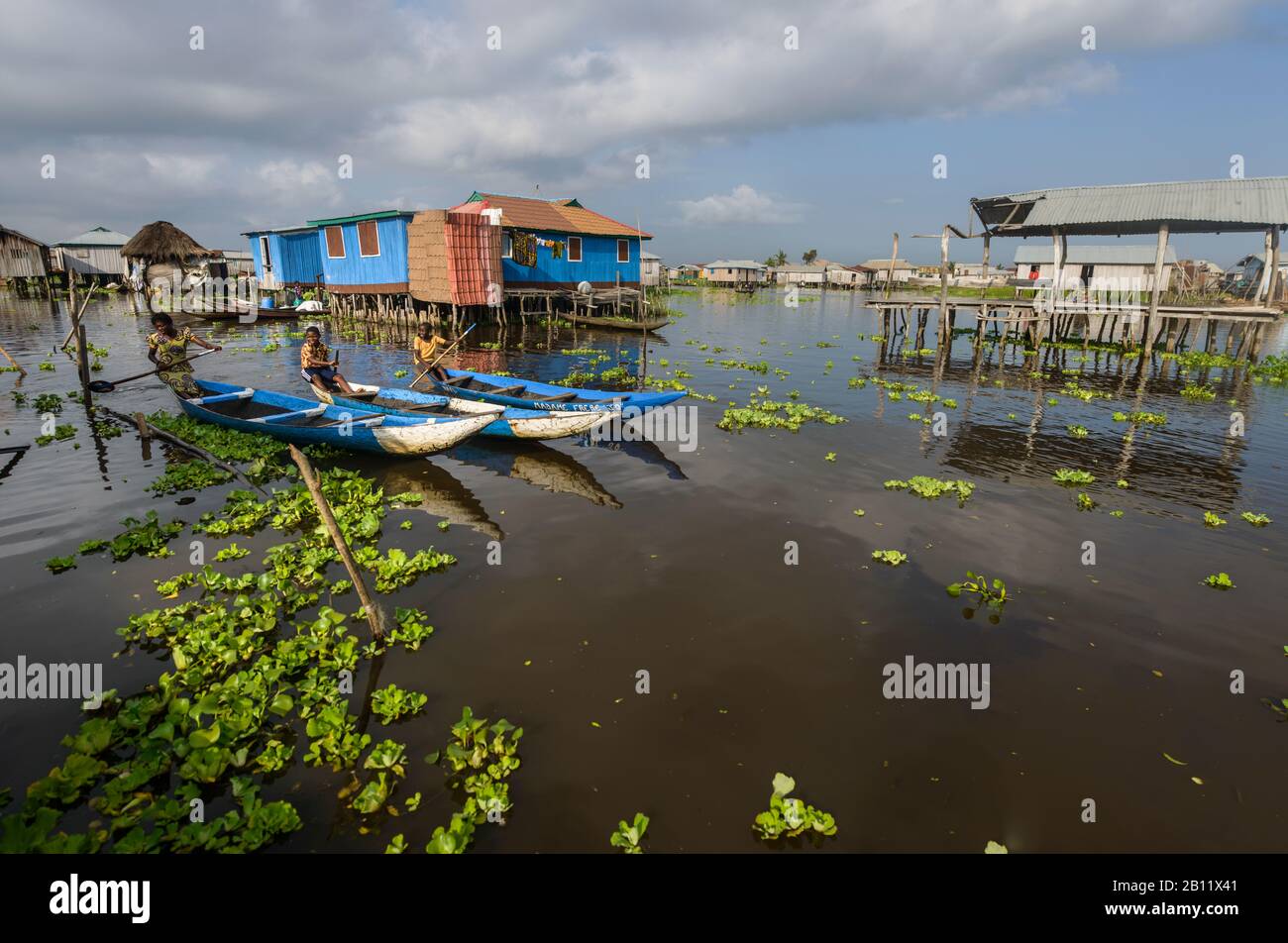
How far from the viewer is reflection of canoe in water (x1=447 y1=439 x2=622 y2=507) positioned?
1082cm

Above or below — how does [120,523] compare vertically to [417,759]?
above

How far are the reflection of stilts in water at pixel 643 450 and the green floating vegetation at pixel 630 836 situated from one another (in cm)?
751

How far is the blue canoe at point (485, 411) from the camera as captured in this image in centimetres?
1170

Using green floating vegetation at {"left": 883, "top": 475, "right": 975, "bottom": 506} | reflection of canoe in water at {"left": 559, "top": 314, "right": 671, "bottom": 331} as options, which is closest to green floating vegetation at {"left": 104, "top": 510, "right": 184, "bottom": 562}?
green floating vegetation at {"left": 883, "top": 475, "right": 975, "bottom": 506}

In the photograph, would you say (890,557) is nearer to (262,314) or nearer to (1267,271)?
(1267,271)

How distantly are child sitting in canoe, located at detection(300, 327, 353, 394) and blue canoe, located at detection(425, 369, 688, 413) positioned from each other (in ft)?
7.97

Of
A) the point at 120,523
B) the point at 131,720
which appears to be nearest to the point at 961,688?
the point at 131,720

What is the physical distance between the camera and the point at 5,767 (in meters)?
4.61

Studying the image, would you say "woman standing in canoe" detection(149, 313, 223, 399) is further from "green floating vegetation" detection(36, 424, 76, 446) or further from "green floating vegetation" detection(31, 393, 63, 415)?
"green floating vegetation" detection(31, 393, 63, 415)

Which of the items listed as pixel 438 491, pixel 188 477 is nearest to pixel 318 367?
pixel 188 477

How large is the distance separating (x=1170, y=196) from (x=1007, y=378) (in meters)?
11.1

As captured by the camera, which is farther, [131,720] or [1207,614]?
[1207,614]

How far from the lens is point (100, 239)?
2432 inches

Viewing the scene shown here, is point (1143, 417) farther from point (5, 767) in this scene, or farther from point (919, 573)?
point (5, 767)
